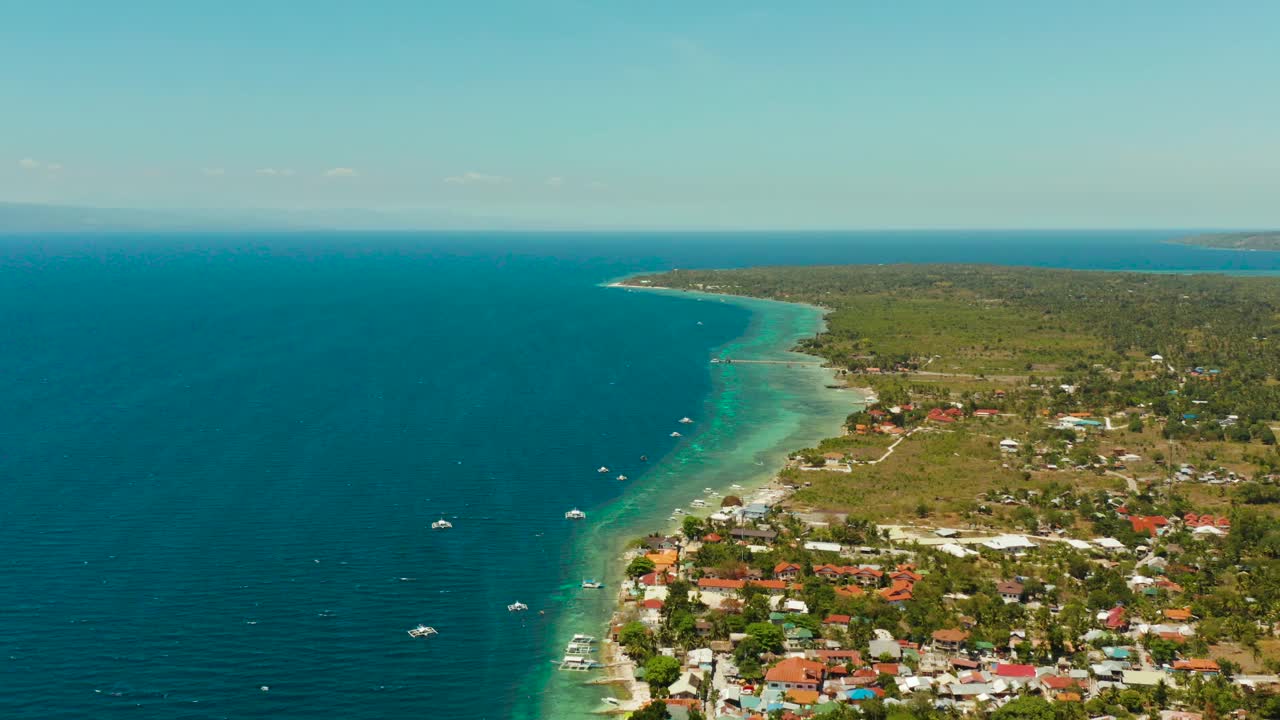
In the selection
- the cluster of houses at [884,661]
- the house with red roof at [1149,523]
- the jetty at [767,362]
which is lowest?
the cluster of houses at [884,661]

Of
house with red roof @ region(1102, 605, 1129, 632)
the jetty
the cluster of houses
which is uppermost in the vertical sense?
the jetty

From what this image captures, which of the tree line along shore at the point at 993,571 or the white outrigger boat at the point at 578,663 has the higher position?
A: the tree line along shore at the point at 993,571

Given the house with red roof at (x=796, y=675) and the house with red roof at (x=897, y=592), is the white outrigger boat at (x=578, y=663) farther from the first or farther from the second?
the house with red roof at (x=897, y=592)

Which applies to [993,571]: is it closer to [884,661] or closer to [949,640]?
[949,640]

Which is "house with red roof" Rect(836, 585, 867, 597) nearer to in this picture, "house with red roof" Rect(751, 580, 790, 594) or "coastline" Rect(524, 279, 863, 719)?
"house with red roof" Rect(751, 580, 790, 594)

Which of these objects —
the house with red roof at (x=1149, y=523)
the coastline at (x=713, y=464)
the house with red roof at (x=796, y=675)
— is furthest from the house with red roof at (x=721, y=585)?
the house with red roof at (x=1149, y=523)

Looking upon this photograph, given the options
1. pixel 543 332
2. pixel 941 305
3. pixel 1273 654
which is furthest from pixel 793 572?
pixel 941 305

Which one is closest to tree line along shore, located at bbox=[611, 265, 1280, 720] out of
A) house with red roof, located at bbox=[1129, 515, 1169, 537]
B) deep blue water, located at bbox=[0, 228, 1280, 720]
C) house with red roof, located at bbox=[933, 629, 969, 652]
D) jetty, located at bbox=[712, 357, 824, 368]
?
house with red roof, located at bbox=[933, 629, 969, 652]
